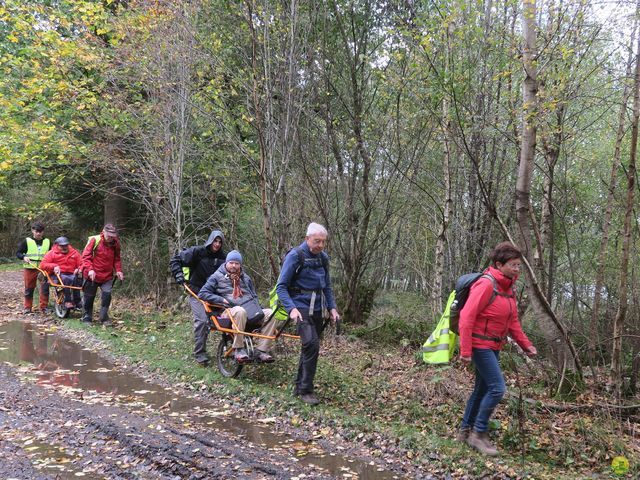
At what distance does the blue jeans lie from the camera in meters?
4.61

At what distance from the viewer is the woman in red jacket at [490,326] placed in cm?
454

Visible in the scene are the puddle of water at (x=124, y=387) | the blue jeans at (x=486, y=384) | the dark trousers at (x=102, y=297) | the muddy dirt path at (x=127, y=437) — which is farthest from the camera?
the dark trousers at (x=102, y=297)

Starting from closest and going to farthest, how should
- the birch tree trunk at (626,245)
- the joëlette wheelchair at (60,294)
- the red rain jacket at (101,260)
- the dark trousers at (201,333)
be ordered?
the birch tree trunk at (626,245)
the dark trousers at (201,333)
the red rain jacket at (101,260)
the joëlette wheelchair at (60,294)

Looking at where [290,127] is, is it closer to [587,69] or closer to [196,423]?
[587,69]

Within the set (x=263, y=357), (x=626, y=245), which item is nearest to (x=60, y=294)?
(x=263, y=357)

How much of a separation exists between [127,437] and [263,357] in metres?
2.27

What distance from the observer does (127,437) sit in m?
4.67

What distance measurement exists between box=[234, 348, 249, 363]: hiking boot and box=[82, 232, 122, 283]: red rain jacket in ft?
15.7

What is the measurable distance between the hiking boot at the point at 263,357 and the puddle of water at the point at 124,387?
0.99 meters

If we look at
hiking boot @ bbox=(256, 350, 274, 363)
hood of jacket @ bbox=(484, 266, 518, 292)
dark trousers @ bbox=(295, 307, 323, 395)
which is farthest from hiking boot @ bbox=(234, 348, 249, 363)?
hood of jacket @ bbox=(484, 266, 518, 292)

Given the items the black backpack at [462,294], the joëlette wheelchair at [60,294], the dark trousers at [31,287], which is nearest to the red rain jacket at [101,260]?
the joëlette wheelchair at [60,294]

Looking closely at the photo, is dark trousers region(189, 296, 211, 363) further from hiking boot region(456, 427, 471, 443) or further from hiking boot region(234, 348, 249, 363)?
hiking boot region(456, 427, 471, 443)

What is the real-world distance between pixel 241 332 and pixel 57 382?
246 centimetres

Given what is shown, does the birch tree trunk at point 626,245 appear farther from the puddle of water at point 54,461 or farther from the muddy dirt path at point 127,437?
the puddle of water at point 54,461
